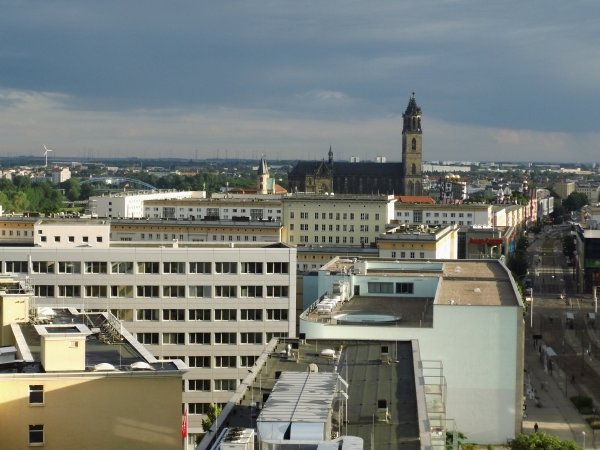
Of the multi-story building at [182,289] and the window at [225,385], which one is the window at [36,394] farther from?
the multi-story building at [182,289]

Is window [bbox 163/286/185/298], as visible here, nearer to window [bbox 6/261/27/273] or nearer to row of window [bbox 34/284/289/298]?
row of window [bbox 34/284/289/298]

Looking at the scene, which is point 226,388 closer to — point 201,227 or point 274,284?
point 274,284

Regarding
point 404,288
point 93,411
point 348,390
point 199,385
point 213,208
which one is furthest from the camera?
point 213,208

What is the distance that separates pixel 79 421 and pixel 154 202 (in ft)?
431

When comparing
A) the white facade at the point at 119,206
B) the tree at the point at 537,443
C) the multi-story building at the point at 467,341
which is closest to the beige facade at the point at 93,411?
the multi-story building at the point at 467,341

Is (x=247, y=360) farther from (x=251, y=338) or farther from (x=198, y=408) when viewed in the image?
(x=198, y=408)

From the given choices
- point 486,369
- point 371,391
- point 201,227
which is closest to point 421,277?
point 486,369

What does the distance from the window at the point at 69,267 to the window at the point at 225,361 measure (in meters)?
7.45

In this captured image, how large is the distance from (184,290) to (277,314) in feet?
14.2

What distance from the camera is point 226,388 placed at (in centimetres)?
5472

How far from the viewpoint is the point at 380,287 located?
5203cm

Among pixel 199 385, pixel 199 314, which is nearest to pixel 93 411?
pixel 199 385

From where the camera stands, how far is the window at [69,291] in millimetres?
55562

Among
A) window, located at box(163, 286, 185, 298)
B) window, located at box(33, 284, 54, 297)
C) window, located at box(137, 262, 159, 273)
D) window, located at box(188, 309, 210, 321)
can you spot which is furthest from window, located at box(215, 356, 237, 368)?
window, located at box(33, 284, 54, 297)
